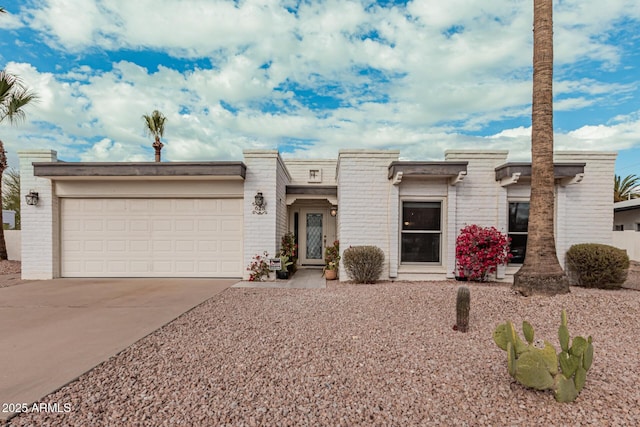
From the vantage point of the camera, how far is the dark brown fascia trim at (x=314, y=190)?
1045 cm

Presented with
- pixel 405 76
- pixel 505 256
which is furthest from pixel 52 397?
pixel 405 76

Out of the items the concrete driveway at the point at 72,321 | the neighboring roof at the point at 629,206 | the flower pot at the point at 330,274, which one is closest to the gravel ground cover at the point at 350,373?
the concrete driveway at the point at 72,321

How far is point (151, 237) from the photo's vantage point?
358 inches

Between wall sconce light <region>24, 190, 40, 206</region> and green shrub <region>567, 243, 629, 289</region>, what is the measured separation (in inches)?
574

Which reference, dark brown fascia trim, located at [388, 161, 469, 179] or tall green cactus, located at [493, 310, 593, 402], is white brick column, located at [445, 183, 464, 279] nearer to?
dark brown fascia trim, located at [388, 161, 469, 179]

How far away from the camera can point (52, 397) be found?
269cm

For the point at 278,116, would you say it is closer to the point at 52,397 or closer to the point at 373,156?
the point at 373,156

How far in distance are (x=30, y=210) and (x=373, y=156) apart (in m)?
9.78

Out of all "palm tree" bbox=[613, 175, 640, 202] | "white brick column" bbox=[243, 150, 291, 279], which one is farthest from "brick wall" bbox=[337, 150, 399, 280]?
"palm tree" bbox=[613, 175, 640, 202]

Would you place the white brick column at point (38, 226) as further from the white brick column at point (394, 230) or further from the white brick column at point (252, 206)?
the white brick column at point (394, 230)

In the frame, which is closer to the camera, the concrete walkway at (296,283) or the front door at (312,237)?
the concrete walkway at (296,283)

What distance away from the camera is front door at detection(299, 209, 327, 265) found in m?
11.7

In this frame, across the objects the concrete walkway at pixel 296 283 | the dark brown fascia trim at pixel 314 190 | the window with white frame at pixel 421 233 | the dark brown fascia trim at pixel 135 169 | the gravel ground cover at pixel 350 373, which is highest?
the dark brown fascia trim at pixel 135 169

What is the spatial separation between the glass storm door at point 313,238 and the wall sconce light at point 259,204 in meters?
3.14
